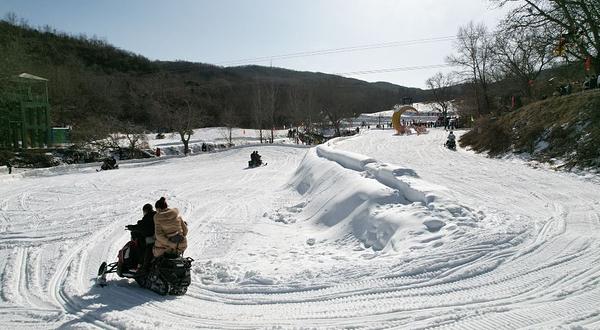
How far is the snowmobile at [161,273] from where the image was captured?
552 cm

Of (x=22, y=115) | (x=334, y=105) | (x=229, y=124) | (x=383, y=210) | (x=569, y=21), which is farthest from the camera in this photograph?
(x=334, y=105)

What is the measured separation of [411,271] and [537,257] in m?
1.84

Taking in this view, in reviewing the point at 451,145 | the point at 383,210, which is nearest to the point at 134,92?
the point at 451,145

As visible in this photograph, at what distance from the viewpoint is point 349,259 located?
6.68 metres

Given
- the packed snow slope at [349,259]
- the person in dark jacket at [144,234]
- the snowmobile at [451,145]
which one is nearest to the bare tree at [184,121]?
the snowmobile at [451,145]

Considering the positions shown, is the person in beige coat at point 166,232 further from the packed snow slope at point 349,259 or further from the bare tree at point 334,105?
the bare tree at point 334,105

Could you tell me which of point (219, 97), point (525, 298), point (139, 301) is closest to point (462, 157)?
point (525, 298)

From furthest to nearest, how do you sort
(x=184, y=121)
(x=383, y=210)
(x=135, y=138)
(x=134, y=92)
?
(x=134, y=92) < (x=184, y=121) < (x=135, y=138) < (x=383, y=210)

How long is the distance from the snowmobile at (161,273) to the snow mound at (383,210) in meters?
3.45

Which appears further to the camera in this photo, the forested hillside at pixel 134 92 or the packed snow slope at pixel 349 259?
the forested hillside at pixel 134 92

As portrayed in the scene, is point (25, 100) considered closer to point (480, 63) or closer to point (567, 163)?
point (567, 163)

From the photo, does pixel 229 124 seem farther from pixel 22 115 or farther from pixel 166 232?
pixel 166 232

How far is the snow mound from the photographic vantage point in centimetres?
680

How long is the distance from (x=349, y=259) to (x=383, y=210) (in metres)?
1.98
